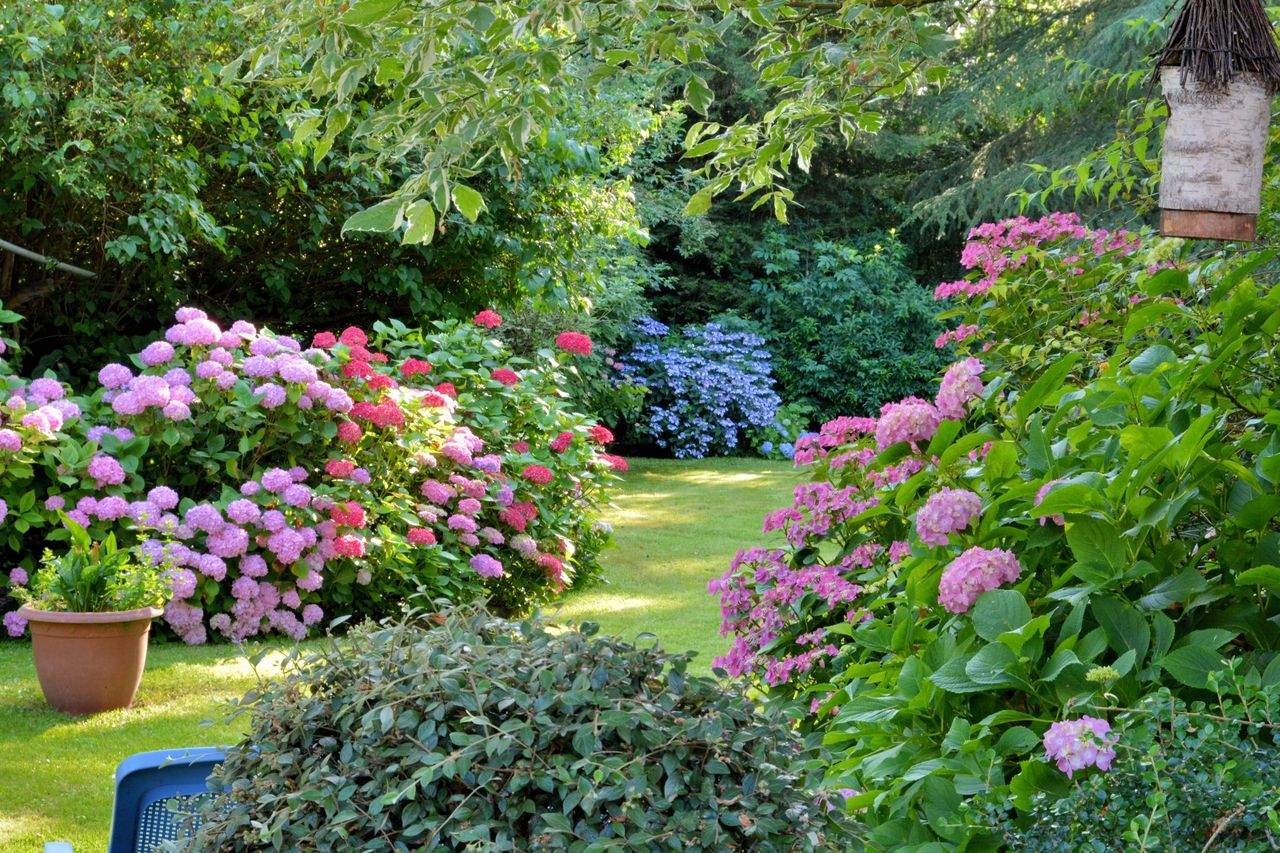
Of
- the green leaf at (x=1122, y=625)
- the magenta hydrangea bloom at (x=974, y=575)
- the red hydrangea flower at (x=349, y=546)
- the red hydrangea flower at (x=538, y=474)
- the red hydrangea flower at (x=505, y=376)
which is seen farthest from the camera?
the red hydrangea flower at (x=505, y=376)

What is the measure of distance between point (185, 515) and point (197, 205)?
170 cm

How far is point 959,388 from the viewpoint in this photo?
229 centimetres

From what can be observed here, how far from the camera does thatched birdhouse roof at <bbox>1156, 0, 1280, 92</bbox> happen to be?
2.10m

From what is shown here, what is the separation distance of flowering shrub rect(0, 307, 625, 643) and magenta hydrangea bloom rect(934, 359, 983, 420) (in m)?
2.84

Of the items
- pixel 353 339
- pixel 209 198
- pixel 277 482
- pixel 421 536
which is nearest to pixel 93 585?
pixel 277 482

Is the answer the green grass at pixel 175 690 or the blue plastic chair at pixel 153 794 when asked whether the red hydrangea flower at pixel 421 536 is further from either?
the blue plastic chair at pixel 153 794

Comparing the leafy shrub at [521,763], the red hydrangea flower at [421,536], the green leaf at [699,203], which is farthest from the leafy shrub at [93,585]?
the leafy shrub at [521,763]

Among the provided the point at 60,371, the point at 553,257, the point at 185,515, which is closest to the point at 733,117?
the point at 553,257

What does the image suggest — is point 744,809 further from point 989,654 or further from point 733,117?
point 733,117

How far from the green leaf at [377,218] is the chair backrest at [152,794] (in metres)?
0.93

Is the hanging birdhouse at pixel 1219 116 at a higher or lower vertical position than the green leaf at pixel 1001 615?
higher

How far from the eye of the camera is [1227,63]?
6.90ft

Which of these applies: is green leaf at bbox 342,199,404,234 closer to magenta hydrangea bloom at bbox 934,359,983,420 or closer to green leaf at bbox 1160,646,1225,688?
magenta hydrangea bloom at bbox 934,359,983,420

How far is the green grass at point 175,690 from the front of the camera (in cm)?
351
